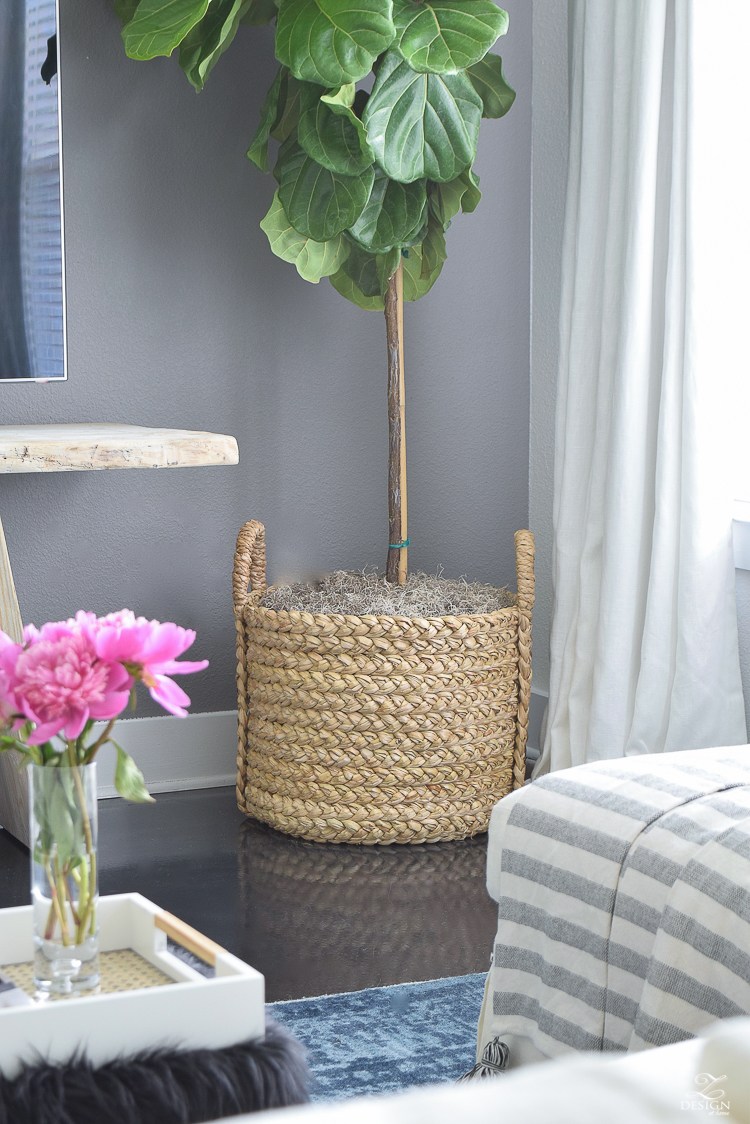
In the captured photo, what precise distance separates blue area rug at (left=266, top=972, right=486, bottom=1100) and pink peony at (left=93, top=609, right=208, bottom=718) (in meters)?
0.74

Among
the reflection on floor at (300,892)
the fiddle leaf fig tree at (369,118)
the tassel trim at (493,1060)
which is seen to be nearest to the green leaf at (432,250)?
the fiddle leaf fig tree at (369,118)

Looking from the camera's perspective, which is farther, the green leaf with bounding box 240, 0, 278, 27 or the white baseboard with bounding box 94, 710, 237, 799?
the white baseboard with bounding box 94, 710, 237, 799

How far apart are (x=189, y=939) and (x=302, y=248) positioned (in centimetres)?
173

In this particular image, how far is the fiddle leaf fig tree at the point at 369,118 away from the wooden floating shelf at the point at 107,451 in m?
0.49

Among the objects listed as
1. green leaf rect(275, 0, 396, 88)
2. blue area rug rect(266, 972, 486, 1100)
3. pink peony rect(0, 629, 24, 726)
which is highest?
green leaf rect(275, 0, 396, 88)

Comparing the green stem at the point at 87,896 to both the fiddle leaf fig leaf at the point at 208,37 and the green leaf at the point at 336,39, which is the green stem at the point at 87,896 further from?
the fiddle leaf fig leaf at the point at 208,37

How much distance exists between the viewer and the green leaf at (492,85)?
2525 millimetres

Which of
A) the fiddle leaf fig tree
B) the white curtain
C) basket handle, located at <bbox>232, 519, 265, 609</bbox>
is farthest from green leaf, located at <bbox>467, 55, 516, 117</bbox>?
basket handle, located at <bbox>232, 519, 265, 609</bbox>

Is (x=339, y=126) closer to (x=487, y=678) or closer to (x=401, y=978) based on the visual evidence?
(x=487, y=678)

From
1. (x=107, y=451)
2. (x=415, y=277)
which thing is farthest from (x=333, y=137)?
(x=107, y=451)

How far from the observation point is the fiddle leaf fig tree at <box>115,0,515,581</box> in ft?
6.93

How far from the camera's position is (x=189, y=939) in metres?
1.00

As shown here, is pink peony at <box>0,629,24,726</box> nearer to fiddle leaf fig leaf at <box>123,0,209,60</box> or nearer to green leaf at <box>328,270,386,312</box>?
fiddle leaf fig leaf at <box>123,0,209,60</box>

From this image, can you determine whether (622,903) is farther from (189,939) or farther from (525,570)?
(525,570)
